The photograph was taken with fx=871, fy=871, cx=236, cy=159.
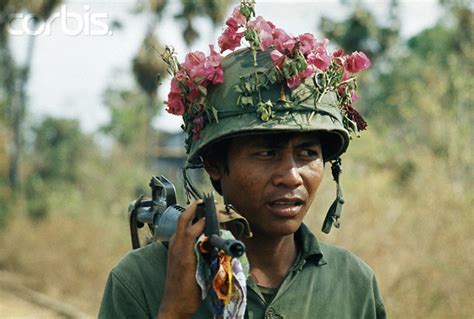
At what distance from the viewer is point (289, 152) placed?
2.85 m

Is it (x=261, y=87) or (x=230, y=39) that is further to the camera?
(x=230, y=39)

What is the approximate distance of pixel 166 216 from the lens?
9.46 ft

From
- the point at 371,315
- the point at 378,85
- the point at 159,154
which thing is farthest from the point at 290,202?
the point at 159,154

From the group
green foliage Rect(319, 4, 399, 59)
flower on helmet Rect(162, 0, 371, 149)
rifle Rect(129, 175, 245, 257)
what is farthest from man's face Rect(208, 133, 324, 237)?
green foliage Rect(319, 4, 399, 59)

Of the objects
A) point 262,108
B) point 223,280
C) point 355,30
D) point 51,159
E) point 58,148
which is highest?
point 355,30

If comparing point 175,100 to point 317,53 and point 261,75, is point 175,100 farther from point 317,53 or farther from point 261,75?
point 317,53

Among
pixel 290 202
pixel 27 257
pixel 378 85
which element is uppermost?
pixel 378 85

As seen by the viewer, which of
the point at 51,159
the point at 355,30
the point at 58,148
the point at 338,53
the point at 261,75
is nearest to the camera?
the point at 261,75

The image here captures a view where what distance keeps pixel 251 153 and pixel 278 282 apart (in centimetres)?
50

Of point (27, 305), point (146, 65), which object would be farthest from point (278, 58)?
point (146, 65)

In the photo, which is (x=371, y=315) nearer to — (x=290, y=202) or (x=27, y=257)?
(x=290, y=202)

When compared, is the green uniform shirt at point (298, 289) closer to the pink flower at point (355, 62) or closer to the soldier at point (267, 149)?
the soldier at point (267, 149)

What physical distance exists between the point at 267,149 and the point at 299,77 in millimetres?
269

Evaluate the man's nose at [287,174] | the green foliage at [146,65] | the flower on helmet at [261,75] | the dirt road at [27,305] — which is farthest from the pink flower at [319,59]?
the green foliage at [146,65]
